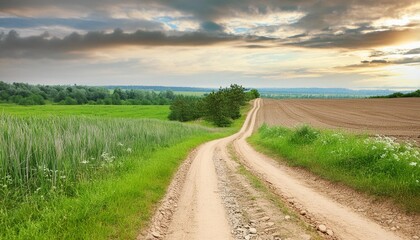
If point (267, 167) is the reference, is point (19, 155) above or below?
above

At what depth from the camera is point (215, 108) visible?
260ft

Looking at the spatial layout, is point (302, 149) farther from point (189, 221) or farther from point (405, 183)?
point (189, 221)

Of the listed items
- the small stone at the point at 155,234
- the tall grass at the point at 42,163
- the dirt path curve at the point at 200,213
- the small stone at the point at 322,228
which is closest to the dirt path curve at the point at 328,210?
the small stone at the point at 322,228

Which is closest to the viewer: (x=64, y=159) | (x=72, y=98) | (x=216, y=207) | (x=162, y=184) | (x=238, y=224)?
(x=238, y=224)

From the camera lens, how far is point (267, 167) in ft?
55.9

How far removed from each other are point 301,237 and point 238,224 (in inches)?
68.3

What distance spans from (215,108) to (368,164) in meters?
66.8

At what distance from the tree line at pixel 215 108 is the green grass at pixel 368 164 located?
58.5 meters

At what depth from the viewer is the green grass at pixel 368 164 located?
10273 millimetres

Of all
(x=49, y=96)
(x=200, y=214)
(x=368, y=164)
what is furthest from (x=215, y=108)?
(x=49, y=96)

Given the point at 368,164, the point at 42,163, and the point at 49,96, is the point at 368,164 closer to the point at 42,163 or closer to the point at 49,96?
the point at 42,163

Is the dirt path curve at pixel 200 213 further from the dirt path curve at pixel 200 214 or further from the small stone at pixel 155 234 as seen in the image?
the small stone at pixel 155 234

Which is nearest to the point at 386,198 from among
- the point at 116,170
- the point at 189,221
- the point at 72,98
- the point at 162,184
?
the point at 189,221

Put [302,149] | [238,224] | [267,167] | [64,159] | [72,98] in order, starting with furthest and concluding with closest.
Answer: [72,98]
[302,149]
[267,167]
[64,159]
[238,224]
